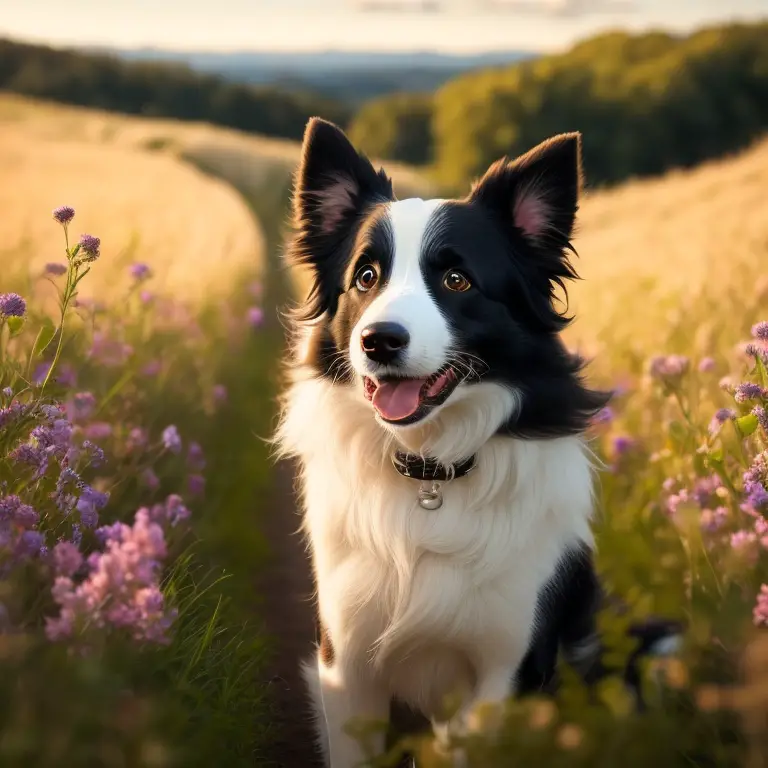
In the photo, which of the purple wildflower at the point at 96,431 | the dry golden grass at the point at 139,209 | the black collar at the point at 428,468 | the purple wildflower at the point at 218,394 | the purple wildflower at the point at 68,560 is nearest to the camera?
the purple wildflower at the point at 68,560

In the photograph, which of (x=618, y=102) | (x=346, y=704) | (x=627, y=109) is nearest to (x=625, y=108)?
(x=627, y=109)

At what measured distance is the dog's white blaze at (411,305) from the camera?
279 cm

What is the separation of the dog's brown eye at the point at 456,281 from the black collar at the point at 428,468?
0.61m

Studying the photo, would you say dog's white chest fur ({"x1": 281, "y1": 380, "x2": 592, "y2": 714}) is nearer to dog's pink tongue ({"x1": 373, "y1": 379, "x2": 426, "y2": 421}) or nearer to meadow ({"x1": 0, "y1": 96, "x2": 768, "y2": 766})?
dog's pink tongue ({"x1": 373, "y1": 379, "x2": 426, "y2": 421})

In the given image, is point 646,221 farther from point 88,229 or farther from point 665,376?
point 665,376

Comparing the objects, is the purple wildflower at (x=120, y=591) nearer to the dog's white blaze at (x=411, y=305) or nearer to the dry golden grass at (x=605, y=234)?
the dog's white blaze at (x=411, y=305)

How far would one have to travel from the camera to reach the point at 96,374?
4656 mm

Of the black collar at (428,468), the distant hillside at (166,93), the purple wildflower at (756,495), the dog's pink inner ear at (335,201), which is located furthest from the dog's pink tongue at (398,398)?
the distant hillside at (166,93)

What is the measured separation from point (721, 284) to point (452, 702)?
4956 millimetres

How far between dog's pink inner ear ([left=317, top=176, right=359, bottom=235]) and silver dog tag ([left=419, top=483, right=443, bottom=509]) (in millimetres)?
1151

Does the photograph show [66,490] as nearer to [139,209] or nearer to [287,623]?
[287,623]

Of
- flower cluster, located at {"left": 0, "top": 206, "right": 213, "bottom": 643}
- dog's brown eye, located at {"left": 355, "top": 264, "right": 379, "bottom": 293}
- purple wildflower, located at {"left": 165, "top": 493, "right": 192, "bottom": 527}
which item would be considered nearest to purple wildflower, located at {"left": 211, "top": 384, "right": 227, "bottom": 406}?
flower cluster, located at {"left": 0, "top": 206, "right": 213, "bottom": 643}

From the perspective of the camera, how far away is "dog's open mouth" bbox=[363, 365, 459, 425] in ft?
9.59

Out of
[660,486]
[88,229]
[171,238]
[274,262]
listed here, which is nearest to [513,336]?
[660,486]
